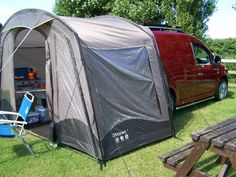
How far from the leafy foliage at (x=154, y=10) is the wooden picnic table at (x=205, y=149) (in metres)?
9.38

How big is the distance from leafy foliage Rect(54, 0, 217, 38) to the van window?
13.6ft

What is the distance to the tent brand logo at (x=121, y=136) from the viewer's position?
553cm

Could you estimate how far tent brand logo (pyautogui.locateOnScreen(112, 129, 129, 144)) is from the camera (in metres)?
5.53

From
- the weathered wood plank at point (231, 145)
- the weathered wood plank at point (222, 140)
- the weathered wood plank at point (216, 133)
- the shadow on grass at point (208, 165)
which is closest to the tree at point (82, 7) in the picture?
the shadow on grass at point (208, 165)

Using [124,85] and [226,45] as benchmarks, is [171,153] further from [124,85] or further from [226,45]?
[226,45]

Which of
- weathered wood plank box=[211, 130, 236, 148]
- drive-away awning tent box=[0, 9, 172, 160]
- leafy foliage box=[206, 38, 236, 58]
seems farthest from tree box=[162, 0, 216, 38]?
weathered wood plank box=[211, 130, 236, 148]

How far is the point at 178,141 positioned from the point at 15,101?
3417mm

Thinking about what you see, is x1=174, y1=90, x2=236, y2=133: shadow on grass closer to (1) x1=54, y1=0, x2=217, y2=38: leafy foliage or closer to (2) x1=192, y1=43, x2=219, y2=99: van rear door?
(2) x1=192, y1=43, x2=219, y2=99: van rear door

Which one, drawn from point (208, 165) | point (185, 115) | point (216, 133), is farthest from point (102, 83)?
point (185, 115)

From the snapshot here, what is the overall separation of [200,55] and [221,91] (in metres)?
1.81

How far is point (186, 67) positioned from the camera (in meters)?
8.17

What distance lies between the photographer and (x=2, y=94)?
7453 mm

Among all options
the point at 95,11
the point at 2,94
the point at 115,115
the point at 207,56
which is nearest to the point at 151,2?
the point at 95,11

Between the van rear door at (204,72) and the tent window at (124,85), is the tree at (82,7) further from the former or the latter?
the tent window at (124,85)
